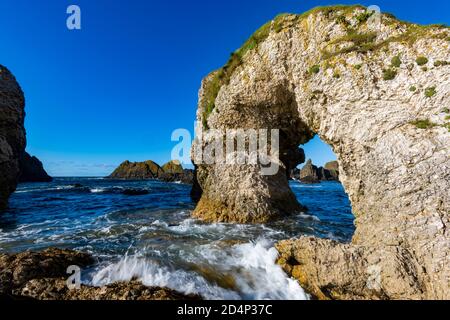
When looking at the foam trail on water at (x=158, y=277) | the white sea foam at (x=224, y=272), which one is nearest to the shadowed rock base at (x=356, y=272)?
the white sea foam at (x=224, y=272)

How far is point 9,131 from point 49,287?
25442 mm

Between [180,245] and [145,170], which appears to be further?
[145,170]

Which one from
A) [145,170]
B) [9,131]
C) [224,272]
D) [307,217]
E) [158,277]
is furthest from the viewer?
[145,170]

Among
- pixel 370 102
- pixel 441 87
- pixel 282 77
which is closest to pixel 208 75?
pixel 282 77

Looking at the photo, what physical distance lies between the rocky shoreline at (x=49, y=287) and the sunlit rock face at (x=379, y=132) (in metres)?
5.87

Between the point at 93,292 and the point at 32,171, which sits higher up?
the point at 32,171

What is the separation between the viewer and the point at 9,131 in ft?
85.9

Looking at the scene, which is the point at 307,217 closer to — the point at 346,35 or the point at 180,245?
the point at 180,245

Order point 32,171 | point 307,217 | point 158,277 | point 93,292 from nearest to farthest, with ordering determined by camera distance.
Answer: point 93,292
point 158,277
point 307,217
point 32,171

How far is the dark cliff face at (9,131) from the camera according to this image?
1003 inches

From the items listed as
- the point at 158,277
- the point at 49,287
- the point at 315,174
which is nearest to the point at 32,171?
the point at 315,174

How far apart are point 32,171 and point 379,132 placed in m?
143

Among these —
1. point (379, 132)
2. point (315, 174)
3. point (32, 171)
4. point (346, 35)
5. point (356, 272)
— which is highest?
point (346, 35)

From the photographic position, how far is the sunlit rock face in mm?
8875
